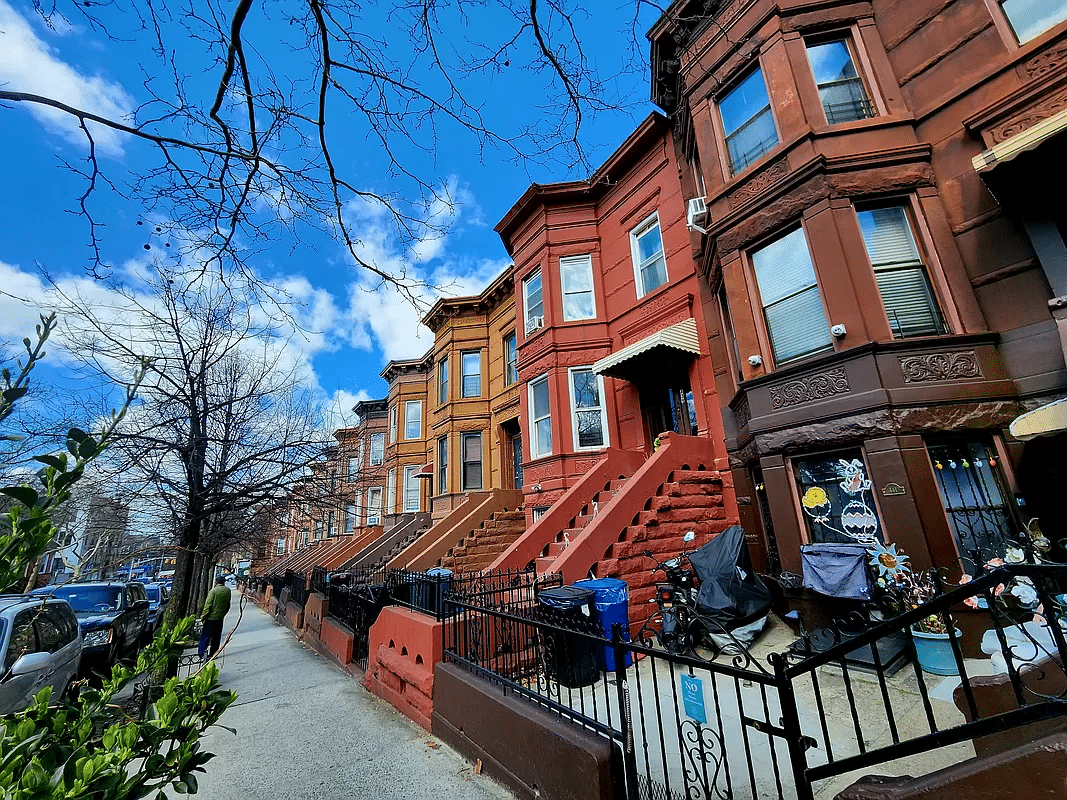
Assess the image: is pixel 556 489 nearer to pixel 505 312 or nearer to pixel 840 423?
pixel 840 423

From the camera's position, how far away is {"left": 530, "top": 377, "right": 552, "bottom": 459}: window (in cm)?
1248

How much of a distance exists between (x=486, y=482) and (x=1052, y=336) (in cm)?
1451

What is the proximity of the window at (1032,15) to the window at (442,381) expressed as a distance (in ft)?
54.4

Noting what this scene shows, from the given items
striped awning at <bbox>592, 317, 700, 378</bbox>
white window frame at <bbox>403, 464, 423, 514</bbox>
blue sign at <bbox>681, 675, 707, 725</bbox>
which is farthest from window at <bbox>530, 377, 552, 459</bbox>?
white window frame at <bbox>403, 464, 423, 514</bbox>

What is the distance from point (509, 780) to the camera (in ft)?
12.2

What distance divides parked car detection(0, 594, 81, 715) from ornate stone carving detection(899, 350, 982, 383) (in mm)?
9677

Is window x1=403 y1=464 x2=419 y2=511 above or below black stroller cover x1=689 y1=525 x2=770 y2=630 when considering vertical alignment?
above

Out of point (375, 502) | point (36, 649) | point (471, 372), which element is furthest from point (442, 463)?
point (36, 649)

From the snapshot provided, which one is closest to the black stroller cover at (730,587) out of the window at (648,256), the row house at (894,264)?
the row house at (894,264)

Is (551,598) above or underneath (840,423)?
underneath

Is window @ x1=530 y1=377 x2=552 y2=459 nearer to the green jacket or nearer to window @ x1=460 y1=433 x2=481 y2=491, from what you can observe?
window @ x1=460 y1=433 x2=481 y2=491

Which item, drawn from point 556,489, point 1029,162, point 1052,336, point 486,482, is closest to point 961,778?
point 1052,336

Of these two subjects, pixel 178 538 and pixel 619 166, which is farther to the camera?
pixel 619 166

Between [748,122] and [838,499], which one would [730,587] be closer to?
[838,499]
